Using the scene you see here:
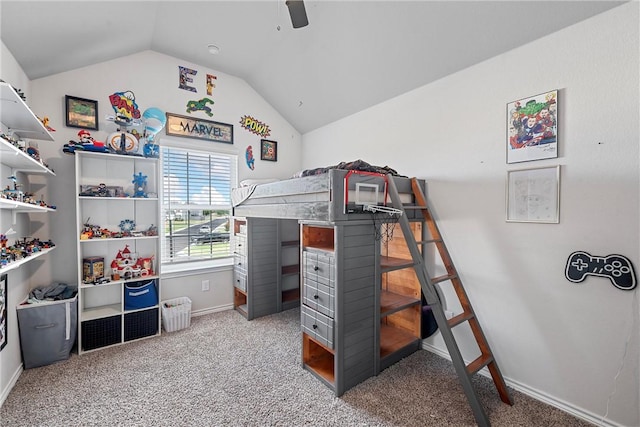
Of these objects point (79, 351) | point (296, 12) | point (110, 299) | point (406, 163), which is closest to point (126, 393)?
point (79, 351)

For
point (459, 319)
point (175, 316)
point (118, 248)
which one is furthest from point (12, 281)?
point (459, 319)

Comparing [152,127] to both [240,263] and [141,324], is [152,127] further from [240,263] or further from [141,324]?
[141,324]

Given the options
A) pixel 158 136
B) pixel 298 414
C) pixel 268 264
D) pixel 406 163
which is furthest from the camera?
pixel 268 264

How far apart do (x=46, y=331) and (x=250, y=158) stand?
2.67 meters

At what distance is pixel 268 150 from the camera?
13.0 ft

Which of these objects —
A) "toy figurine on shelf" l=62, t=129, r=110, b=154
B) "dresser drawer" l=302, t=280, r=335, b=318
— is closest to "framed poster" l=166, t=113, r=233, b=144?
"toy figurine on shelf" l=62, t=129, r=110, b=154

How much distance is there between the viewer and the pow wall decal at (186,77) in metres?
3.27

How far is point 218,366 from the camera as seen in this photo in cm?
235

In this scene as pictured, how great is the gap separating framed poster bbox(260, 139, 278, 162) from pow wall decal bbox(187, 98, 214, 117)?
2.53ft

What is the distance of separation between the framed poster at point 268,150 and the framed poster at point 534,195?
291cm

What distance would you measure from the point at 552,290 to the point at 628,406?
27.5 inches

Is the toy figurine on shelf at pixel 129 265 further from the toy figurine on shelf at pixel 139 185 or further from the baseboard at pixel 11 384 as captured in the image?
the baseboard at pixel 11 384

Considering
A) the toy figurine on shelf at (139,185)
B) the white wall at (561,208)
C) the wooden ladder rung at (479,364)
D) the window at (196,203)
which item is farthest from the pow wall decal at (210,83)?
the wooden ladder rung at (479,364)

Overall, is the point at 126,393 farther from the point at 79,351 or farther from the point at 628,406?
the point at 628,406
